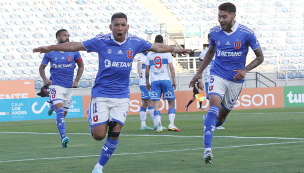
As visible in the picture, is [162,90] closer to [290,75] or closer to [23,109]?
[23,109]

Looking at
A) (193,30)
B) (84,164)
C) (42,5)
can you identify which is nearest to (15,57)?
(42,5)

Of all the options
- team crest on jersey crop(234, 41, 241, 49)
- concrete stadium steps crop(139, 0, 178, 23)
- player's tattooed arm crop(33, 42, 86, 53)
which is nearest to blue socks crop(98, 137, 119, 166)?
player's tattooed arm crop(33, 42, 86, 53)

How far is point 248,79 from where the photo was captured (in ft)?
84.1

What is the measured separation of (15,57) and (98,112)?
24094 mm

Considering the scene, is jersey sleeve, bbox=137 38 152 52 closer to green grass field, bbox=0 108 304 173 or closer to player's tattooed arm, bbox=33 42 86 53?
player's tattooed arm, bbox=33 42 86 53

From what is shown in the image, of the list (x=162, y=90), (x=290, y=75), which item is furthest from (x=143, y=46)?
(x=290, y=75)

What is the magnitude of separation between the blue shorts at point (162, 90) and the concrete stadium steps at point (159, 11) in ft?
75.4

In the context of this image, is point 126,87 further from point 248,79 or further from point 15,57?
point 15,57

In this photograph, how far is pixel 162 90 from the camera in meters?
11.7

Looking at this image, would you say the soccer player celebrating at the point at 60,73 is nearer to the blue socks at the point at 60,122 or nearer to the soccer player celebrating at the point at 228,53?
the blue socks at the point at 60,122

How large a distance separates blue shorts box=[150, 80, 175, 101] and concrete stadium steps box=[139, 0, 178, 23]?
22993mm

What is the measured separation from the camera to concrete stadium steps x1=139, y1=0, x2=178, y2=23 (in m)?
34.6

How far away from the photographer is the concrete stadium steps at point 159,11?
34.6 meters

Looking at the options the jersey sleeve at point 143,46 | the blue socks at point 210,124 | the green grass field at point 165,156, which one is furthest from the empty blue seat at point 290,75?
the jersey sleeve at point 143,46
